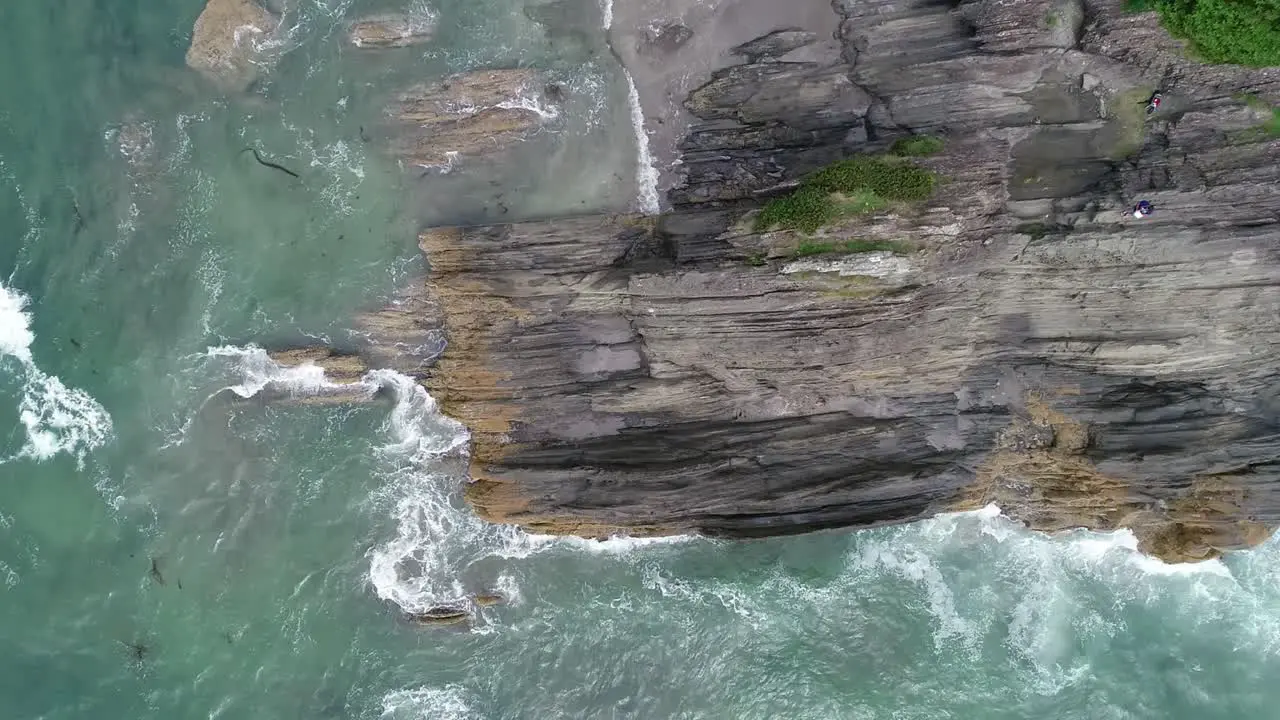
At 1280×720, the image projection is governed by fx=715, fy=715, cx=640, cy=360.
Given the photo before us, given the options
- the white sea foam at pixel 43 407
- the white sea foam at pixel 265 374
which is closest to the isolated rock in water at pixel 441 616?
the white sea foam at pixel 265 374

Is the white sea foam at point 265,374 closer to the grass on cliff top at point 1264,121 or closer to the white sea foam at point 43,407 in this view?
the white sea foam at point 43,407

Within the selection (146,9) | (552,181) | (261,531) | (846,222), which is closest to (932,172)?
(846,222)

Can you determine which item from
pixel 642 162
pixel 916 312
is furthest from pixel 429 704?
pixel 916 312

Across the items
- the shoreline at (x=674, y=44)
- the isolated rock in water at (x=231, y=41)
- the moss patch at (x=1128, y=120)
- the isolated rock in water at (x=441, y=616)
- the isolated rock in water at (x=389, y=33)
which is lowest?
the isolated rock in water at (x=441, y=616)

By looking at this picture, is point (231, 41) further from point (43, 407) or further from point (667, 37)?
point (667, 37)

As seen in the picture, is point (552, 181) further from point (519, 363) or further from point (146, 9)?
point (146, 9)
